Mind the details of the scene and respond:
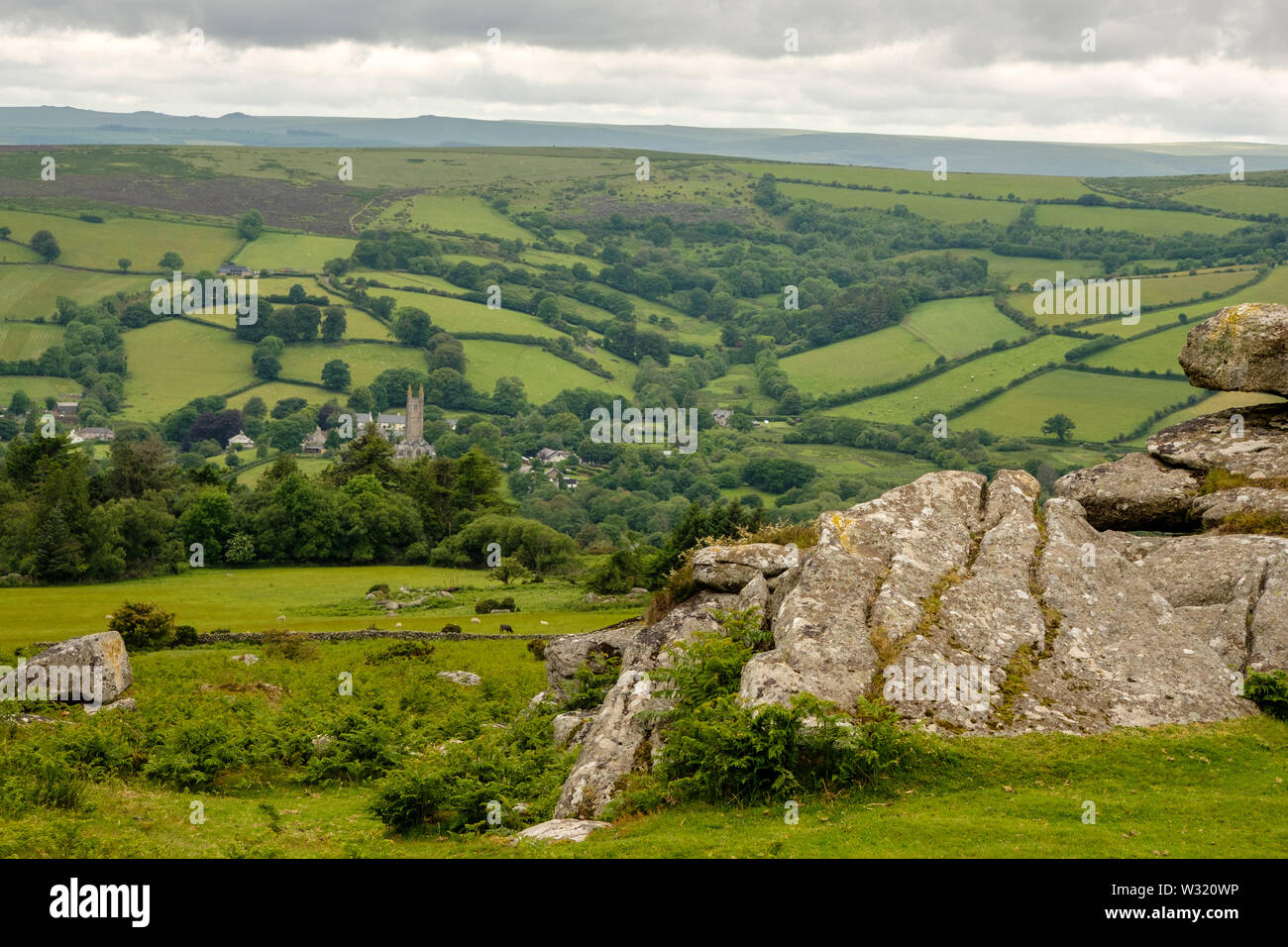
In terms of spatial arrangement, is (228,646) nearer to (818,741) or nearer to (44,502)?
(818,741)

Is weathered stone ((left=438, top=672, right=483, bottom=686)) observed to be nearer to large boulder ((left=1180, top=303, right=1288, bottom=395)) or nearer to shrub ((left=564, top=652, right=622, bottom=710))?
shrub ((left=564, top=652, right=622, bottom=710))

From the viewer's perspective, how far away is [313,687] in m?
36.7

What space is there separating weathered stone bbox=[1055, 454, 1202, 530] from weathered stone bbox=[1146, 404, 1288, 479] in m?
0.49

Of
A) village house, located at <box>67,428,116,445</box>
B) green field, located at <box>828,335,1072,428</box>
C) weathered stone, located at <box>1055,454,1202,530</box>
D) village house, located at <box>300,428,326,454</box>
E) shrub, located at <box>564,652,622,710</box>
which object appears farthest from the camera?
green field, located at <box>828,335,1072,428</box>

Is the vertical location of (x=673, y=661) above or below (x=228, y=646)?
above

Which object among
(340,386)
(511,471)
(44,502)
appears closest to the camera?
(44,502)

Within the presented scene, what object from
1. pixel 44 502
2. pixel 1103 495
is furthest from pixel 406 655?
pixel 44 502

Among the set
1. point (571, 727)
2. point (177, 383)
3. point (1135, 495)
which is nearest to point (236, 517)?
point (571, 727)

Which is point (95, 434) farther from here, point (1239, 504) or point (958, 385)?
point (1239, 504)

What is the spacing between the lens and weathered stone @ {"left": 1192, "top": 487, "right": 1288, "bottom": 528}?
2573cm

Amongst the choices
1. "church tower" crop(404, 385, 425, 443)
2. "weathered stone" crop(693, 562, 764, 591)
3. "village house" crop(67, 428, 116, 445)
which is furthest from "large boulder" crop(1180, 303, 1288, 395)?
"village house" crop(67, 428, 116, 445)

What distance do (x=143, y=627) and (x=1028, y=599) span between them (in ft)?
116

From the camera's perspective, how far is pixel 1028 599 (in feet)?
72.8
